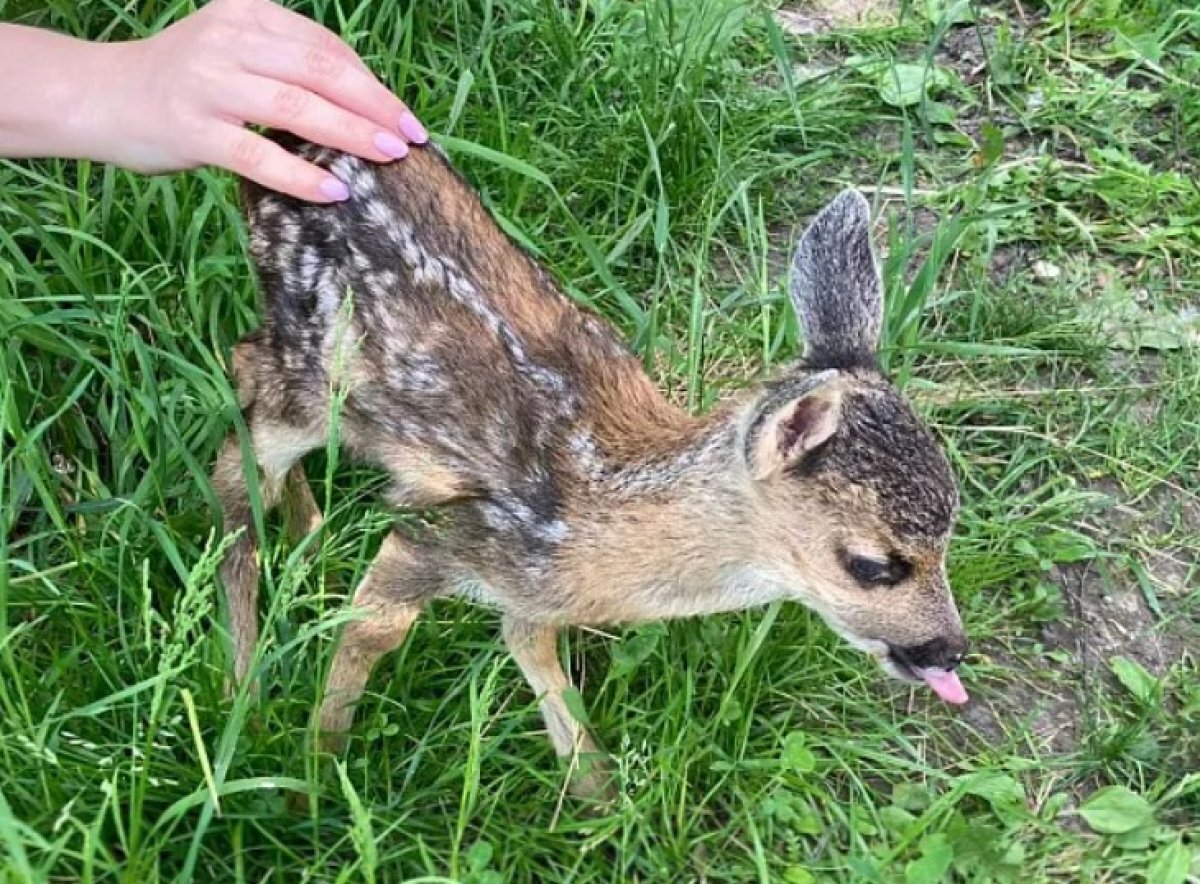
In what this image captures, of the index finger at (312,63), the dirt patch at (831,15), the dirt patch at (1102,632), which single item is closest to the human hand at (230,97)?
the index finger at (312,63)

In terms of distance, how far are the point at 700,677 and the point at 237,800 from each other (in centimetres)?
105

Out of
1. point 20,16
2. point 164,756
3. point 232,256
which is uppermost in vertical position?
point 20,16

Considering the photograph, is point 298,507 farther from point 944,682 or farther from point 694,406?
point 944,682

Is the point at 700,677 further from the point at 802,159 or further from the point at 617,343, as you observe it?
the point at 802,159

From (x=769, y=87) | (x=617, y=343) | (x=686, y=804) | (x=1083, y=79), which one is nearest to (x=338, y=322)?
(x=617, y=343)

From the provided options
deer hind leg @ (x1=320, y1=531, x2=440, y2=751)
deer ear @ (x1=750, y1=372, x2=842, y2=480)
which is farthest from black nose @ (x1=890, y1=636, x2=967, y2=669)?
deer hind leg @ (x1=320, y1=531, x2=440, y2=751)

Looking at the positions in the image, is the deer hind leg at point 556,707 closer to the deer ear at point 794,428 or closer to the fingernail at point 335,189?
the deer ear at point 794,428

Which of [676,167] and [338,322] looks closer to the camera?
[338,322]

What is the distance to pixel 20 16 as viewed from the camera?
439cm

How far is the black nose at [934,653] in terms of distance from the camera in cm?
315

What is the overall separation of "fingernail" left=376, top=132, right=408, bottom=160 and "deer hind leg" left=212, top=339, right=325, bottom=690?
1.89ft

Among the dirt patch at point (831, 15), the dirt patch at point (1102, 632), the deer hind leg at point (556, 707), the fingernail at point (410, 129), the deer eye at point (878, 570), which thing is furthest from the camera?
the dirt patch at point (831, 15)

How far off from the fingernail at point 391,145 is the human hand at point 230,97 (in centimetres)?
4

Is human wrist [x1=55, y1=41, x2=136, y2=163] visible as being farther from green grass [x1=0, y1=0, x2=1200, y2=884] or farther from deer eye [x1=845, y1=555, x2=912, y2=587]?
deer eye [x1=845, y1=555, x2=912, y2=587]
